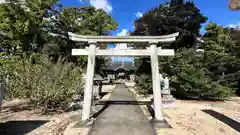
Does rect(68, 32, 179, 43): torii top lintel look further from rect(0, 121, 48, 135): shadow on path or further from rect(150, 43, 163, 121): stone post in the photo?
rect(0, 121, 48, 135): shadow on path

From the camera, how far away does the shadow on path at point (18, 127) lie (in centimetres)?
463

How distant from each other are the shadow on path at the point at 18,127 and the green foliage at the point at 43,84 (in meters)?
1.28

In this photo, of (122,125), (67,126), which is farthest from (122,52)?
(67,126)

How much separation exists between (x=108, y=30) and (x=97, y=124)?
674 inches

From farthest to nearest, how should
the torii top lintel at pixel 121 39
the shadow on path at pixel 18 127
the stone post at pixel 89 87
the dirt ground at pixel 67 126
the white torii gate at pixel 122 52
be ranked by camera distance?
the torii top lintel at pixel 121 39
the white torii gate at pixel 122 52
the stone post at pixel 89 87
the dirt ground at pixel 67 126
the shadow on path at pixel 18 127

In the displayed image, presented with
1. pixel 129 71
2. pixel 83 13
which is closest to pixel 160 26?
pixel 83 13

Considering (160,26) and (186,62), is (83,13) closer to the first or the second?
(160,26)

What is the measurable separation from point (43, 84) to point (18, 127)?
1915 mm

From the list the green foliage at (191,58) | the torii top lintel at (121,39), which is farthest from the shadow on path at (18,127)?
the green foliage at (191,58)

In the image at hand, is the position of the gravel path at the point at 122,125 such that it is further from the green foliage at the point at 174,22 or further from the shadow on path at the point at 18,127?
the green foliage at the point at 174,22

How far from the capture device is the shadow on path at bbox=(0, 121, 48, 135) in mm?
4629

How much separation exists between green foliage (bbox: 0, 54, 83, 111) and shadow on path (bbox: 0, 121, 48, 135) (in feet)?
4.21

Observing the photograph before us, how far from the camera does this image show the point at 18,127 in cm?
506

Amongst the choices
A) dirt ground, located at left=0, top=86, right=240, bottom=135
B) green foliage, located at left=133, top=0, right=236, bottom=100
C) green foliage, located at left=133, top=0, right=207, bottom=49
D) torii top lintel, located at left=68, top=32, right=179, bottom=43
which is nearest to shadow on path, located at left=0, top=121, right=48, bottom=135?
dirt ground, located at left=0, top=86, right=240, bottom=135
